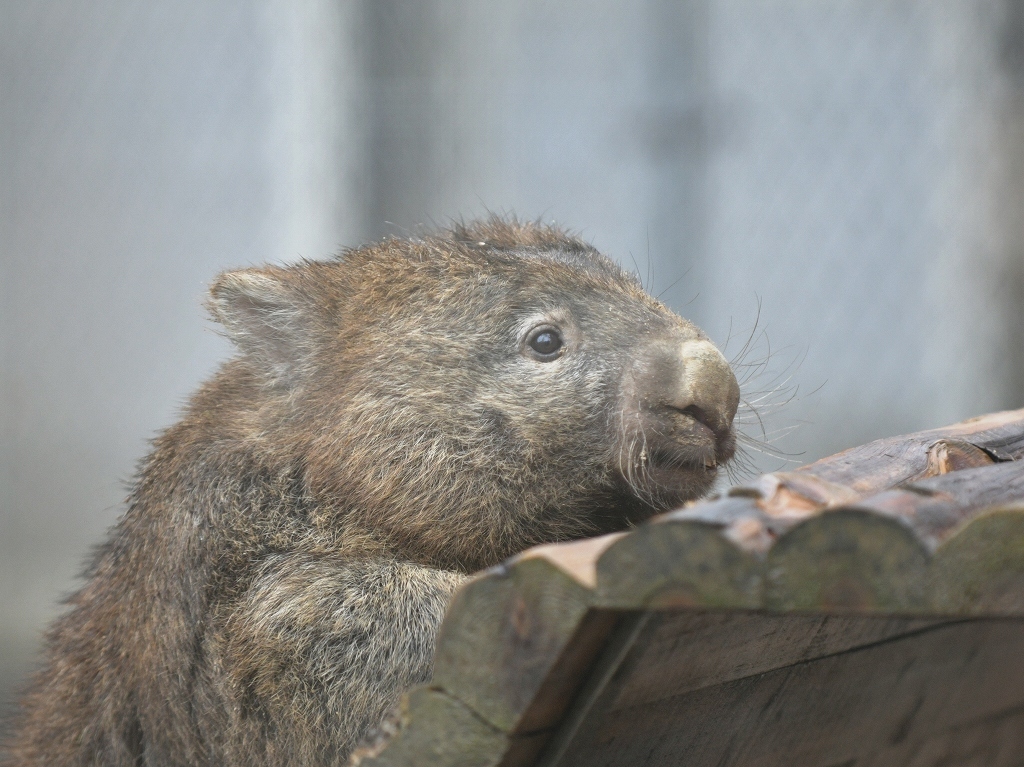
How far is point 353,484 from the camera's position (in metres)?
3.25

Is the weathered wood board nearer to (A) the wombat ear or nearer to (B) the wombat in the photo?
(B) the wombat

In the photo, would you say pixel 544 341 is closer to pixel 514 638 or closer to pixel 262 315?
Result: pixel 262 315

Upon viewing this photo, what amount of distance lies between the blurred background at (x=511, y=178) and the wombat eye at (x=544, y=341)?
4124 mm

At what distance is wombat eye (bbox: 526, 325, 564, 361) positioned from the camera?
3.48 m

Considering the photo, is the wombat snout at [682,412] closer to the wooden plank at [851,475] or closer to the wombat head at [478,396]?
the wombat head at [478,396]

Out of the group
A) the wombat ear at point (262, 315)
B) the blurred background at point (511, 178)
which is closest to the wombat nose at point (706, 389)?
the wombat ear at point (262, 315)

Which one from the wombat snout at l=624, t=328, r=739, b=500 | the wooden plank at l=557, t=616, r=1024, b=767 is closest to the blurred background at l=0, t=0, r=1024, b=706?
the wombat snout at l=624, t=328, r=739, b=500

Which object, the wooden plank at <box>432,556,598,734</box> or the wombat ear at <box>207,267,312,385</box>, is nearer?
the wooden plank at <box>432,556,598,734</box>

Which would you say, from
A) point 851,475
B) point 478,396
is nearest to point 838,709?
point 851,475

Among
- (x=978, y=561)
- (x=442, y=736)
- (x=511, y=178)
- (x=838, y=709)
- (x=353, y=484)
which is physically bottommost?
(x=838, y=709)

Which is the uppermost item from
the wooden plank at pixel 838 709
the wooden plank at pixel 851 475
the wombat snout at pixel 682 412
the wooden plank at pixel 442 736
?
the wooden plank at pixel 851 475

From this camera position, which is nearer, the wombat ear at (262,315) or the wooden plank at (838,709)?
the wooden plank at (838,709)

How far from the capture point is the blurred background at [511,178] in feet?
25.1

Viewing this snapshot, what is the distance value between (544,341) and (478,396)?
274 mm
